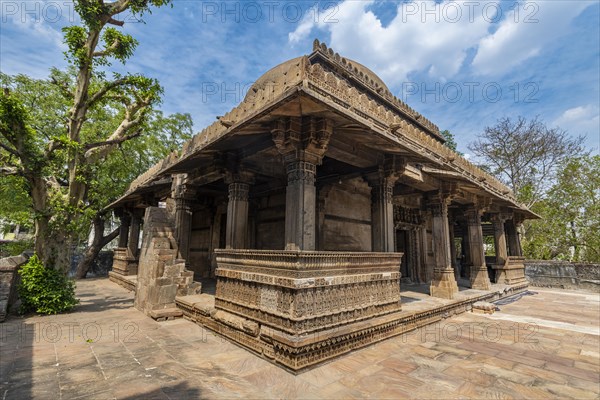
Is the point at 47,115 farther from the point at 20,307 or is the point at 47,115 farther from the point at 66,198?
the point at 20,307

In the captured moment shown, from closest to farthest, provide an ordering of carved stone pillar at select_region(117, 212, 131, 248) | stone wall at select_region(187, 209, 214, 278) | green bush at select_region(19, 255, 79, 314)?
green bush at select_region(19, 255, 79, 314) → stone wall at select_region(187, 209, 214, 278) → carved stone pillar at select_region(117, 212, 131, 248)

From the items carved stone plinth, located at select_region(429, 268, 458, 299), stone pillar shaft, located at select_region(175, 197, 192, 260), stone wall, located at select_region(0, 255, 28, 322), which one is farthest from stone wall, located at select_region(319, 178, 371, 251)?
stone wall, located at select_region(0, 255, 28, 322)

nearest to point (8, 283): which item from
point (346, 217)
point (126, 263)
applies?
point (126, 263)

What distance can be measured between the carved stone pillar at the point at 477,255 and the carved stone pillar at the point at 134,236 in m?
15.3

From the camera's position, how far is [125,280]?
12.4 m

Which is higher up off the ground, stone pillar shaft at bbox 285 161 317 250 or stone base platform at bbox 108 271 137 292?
stone pillar shaft at bbox 285 161 317 250

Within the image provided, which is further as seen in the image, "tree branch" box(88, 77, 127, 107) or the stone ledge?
"tree branch" box(88, 77, 127, 107)

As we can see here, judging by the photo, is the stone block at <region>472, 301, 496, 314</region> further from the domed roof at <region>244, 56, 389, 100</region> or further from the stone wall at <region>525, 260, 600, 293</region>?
the stone wall at <region>525, 260, 600, 293</region>

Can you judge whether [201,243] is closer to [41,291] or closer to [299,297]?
[41,291]

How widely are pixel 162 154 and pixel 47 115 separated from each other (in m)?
6.55

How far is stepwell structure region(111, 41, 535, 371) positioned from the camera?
4.52 metres

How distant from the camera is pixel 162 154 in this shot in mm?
21141

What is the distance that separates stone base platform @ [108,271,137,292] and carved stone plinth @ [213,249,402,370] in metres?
7.60

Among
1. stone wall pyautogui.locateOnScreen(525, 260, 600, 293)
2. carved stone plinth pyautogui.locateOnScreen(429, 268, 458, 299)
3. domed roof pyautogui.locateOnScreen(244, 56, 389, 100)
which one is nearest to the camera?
carved stone plinth pyautogui.locateOnScreen(429, 268, 458, 299)
